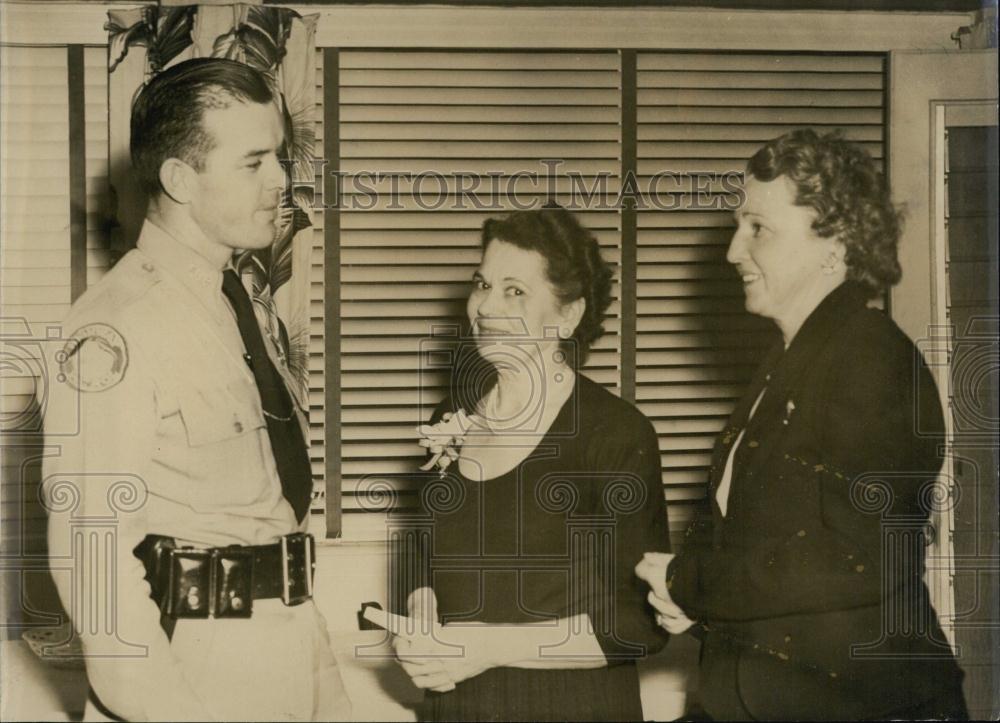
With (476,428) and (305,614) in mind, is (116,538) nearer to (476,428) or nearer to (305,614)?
(305,614)

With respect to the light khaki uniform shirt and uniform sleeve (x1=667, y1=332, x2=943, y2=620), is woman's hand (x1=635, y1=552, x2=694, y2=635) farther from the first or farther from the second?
the light khaki uniform shirt

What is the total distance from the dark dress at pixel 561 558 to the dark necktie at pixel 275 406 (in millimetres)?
250

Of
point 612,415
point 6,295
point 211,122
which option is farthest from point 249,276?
point 612,415

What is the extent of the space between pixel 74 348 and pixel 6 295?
0.15 metres

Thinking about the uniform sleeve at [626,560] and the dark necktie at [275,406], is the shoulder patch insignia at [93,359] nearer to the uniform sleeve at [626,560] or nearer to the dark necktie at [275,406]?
the dark necktie at [275,406]

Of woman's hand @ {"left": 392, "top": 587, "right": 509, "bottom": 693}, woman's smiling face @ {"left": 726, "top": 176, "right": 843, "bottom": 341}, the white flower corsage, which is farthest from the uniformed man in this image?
woman's smiling face @ {"left": 726, "top": 176, "right": 843, "bottom": 341}

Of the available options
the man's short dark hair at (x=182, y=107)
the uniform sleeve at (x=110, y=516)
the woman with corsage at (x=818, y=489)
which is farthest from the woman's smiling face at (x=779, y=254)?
the uniform sleeve at (x=110, y=516)

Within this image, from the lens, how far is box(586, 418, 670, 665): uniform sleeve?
1584 millimetres

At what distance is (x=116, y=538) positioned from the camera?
1.57 m

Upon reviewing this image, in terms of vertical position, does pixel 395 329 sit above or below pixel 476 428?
above

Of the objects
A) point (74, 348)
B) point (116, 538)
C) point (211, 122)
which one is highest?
point (211, 122)

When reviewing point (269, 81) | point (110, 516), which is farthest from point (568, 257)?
point (110, 516)

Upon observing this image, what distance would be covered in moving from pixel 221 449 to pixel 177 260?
30cm

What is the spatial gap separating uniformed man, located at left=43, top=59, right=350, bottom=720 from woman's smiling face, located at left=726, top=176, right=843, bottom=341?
2.45 ft
